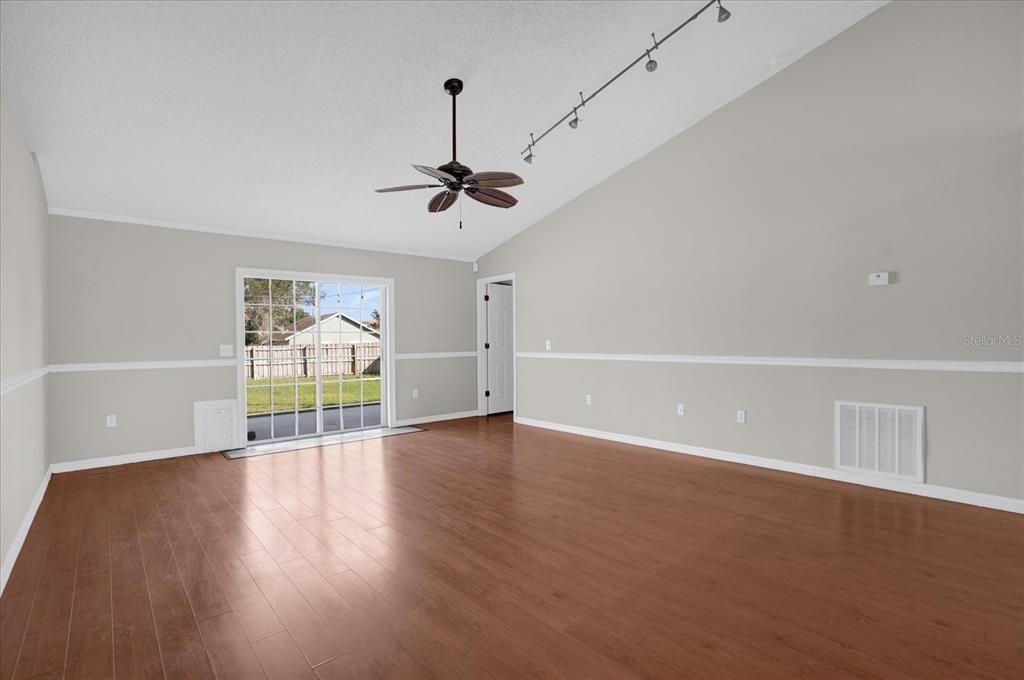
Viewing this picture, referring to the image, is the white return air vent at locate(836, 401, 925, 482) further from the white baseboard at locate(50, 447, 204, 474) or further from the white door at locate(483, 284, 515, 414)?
the white baseboard at locate(50, 447, 204, 474)

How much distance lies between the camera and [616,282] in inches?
236

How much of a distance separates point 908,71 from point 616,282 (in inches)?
125

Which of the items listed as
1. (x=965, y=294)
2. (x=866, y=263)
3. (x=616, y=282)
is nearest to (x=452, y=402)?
(x=616, y=282)

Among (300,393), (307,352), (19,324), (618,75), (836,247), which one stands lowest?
(300,393)

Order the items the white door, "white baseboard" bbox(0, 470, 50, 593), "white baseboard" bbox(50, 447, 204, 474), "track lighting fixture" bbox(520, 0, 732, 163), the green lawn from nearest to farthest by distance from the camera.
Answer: "white baseboard" bbox(0, 470, 50, 593) → "track lighting fixture" bbox(520, 0, 732, 163) → "white baseboard" bbox(50, 447, 204, 474) → the green lawn → the white door

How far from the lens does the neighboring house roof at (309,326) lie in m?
6.13

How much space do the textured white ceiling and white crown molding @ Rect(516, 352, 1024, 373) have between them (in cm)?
234

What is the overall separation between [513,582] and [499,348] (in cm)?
→ 592

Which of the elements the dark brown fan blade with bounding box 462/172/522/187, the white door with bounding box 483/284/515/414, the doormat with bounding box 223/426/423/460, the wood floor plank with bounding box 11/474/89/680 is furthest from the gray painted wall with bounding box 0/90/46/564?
the white door with bounding box 483/284/515/414

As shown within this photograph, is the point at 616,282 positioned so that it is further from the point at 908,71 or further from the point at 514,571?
the point at 514,571

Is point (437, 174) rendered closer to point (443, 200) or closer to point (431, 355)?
point (443, 200)

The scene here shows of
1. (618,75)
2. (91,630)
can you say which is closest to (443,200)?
(618,75)

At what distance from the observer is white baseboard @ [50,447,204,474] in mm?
4805

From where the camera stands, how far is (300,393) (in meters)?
6.23
